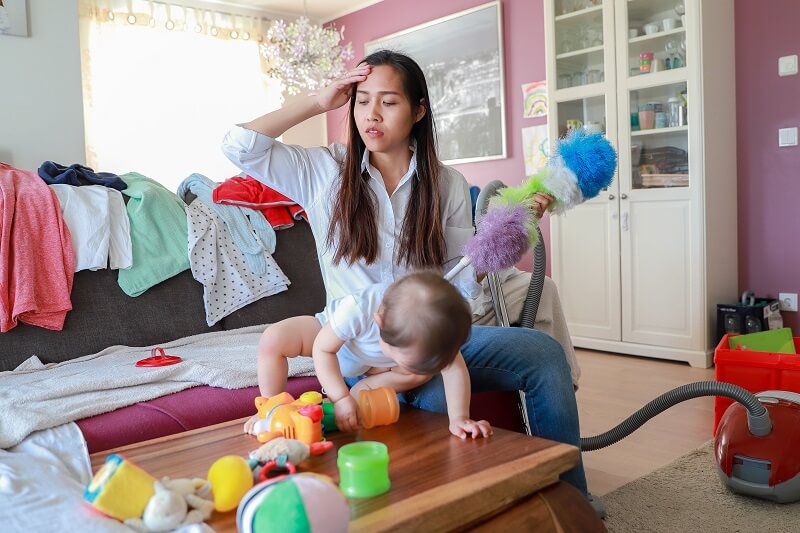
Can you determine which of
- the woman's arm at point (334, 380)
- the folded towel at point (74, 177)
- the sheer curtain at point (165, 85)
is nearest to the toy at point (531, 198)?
the woman's arm at point (334, 380)

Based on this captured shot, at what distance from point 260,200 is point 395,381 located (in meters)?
1.26

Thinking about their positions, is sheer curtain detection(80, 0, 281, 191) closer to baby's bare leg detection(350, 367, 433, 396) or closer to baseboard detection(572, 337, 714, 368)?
baseboard detection(572, 337, 714, 368)

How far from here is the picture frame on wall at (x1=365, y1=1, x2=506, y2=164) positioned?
5.08 metres

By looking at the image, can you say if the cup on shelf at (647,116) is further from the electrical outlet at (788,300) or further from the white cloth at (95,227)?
the white cloth at (95,227)

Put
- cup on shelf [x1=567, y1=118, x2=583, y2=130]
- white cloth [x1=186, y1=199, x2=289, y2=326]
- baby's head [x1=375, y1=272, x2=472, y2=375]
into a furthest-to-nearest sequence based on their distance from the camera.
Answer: cup on shelf [x1=567, y1=118, x2=583, y2=130] < white cloth [x1=186, y1=199, x2=289, y2=326] < baby's head [x1=375, y1=272, x2=472, y2=375]

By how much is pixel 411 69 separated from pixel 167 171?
4.44 meters

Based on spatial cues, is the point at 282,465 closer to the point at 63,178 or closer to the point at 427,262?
the point at 427,262

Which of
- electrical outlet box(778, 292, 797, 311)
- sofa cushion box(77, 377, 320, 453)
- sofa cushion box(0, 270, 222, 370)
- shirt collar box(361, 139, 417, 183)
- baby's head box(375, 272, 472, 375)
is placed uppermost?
shirt collar box(361, 139, 417, 183)

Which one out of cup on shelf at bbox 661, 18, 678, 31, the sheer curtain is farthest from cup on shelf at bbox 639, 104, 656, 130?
the sheer curtain

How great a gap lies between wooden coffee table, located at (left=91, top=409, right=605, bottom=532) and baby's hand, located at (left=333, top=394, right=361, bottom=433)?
2cm

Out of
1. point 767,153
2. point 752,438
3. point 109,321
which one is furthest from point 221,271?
point 767,153

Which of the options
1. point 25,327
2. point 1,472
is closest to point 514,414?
point 1,472

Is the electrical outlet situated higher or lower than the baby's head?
lower

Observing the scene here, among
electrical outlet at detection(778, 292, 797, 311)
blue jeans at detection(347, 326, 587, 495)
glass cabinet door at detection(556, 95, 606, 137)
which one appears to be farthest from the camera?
glass cabinet door at detection(556, 95, 606, 137)
